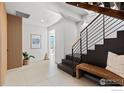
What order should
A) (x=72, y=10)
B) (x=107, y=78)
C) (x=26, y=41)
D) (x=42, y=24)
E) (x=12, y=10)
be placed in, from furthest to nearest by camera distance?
(x=42, y=24) < (x=26, y=41) < (x=72, y=10) < (x=12, y=10) < (x=107, y=78)

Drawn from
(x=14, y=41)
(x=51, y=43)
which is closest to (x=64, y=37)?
(x=14, y=41)

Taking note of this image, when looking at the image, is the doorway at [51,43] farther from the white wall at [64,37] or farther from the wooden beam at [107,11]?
the wooden beam at [107,11]

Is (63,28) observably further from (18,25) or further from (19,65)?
(19,65)

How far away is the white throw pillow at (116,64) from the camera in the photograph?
8.77ft

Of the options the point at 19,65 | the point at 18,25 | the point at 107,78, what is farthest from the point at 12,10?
the point at 107,78

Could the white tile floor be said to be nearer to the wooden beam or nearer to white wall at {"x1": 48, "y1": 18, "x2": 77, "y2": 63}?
the wooden beam

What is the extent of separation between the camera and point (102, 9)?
302cm

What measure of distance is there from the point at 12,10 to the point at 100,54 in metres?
3.42

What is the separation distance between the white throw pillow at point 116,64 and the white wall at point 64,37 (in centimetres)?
340

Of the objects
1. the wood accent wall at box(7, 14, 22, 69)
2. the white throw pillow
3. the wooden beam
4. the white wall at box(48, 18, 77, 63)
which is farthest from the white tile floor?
the white wall at box(48, 18, 77, 63)

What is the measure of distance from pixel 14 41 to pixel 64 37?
93.9 inches

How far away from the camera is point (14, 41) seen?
17.0 ft

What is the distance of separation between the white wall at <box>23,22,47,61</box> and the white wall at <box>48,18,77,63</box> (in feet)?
3.96

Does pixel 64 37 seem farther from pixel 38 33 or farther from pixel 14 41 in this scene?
pixel 14 41
